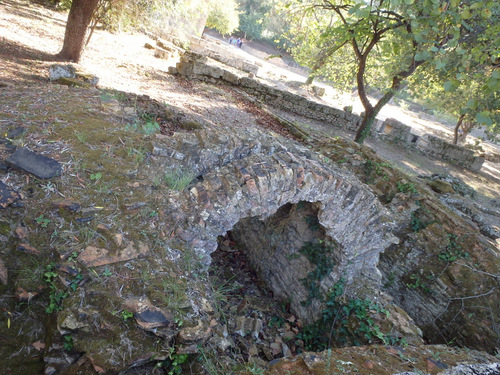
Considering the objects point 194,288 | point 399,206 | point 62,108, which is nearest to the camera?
point 194,288

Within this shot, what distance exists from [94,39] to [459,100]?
17.9 m

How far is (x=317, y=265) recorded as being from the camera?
514 centimetres

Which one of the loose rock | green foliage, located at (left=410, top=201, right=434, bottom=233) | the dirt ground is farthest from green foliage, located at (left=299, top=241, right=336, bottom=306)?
the dirt ground

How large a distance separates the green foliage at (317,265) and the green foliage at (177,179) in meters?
2.71

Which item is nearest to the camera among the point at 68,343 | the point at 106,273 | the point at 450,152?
the point at 68,343

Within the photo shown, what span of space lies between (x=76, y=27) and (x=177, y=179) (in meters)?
7.28

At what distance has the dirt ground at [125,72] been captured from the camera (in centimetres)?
758

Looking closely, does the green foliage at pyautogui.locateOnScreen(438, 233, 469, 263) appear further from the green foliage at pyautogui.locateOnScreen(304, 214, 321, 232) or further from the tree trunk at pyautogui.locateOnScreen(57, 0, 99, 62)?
the tree trunk at pyautogui.locateOnScreen(57, 0, 99, 62)

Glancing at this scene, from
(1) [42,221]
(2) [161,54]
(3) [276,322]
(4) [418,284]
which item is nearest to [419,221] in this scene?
(4) [418,284]

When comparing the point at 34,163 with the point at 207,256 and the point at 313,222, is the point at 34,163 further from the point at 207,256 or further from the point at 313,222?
the point at 313,222

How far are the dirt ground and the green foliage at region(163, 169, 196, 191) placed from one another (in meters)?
3.62

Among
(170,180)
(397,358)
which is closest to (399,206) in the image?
(397,358)

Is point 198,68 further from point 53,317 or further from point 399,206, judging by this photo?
point 53,317

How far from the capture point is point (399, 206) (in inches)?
267
